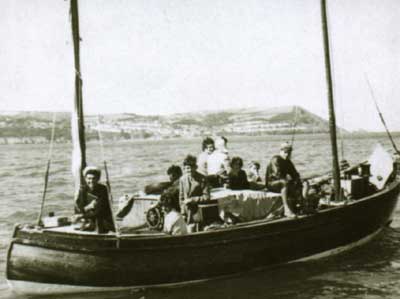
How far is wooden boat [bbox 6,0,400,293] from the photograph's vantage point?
31.2 feet

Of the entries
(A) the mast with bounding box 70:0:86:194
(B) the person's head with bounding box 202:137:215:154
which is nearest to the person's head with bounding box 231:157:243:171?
(B) the person's head with bounding box 202:137:215:154

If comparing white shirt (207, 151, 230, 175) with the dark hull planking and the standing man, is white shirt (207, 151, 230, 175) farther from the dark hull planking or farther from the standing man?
the dark hull planking

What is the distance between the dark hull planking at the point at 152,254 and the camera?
9.52m

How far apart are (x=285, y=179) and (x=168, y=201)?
2899 mm

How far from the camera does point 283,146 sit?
1162 centimetres

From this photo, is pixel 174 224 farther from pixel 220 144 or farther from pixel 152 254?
pixel 220 144

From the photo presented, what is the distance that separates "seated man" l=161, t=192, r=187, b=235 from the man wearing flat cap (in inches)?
103

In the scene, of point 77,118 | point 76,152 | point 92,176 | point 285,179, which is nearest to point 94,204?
point 92,176

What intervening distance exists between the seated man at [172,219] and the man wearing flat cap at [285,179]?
2.62m

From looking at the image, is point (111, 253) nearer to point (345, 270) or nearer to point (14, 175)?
point (345, 270)

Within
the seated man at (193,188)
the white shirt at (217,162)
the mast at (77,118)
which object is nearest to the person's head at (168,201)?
the seated man at (193,188)

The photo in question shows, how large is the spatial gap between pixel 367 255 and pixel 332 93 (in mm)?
4653

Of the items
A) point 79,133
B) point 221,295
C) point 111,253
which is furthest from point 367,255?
point 79,133

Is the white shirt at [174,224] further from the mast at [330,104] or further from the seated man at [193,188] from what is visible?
the mast at [330,104]
